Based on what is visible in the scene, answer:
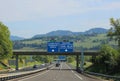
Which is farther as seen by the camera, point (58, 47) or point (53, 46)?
point (53, 46)

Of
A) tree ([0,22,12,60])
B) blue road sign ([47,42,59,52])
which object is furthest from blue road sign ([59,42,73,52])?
tree ([0,22,12,60])

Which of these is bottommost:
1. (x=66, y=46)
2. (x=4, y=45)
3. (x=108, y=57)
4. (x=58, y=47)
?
(x=108, y=57)

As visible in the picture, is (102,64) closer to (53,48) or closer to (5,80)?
(53,48)

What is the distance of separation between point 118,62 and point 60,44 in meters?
19.7

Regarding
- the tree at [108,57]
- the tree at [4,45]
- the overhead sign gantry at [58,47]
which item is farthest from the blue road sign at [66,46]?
the tree at [4,45]

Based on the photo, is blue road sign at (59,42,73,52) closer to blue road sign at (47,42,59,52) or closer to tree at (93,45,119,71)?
blue road sign at (47,42,59,52)

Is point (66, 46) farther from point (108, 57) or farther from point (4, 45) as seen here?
point (4, 45)

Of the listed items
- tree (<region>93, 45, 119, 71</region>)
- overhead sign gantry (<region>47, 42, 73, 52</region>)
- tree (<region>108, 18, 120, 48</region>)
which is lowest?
tree (<region>93, 45, 119, 71</region>)

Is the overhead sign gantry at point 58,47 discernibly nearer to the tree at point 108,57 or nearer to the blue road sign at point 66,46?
the blue road sign at point 66,46

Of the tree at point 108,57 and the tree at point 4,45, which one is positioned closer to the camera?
the tree at point 108,57

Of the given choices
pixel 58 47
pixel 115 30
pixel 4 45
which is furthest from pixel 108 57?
pixel 4 45

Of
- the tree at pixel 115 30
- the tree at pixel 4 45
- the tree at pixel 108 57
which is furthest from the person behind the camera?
the tree at pixel 4 45

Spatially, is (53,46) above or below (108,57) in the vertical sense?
above

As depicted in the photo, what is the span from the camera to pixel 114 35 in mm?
97688
